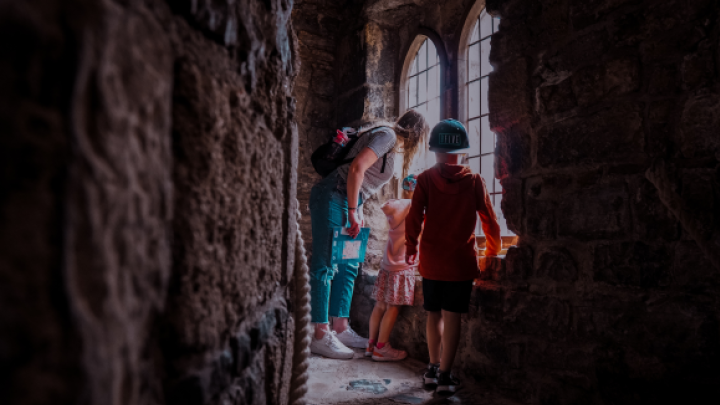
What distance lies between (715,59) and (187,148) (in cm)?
192

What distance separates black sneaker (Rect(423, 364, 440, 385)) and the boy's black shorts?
33cm

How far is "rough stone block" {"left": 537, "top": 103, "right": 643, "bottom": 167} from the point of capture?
189cm

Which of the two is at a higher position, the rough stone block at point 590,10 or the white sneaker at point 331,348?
the rough stone block at point 590,10

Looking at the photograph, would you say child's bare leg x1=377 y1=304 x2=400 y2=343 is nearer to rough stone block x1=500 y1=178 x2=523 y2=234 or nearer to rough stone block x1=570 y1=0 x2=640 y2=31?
rough stone block x1=500 y1=178 x2=523 y2=234

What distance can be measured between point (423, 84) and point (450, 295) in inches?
83.4

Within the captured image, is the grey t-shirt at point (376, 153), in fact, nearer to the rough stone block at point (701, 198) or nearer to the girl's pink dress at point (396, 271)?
the girl's pink dress at point (396, 271)

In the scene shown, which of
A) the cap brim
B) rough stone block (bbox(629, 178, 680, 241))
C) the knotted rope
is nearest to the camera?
the knotted rope

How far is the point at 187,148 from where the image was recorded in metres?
0.55

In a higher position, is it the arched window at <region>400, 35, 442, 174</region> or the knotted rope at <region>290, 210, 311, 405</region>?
the arched window at <region>400, 35, 442, 174</region>

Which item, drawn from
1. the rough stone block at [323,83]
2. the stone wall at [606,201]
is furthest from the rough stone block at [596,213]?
the rough stone block at [323,83]

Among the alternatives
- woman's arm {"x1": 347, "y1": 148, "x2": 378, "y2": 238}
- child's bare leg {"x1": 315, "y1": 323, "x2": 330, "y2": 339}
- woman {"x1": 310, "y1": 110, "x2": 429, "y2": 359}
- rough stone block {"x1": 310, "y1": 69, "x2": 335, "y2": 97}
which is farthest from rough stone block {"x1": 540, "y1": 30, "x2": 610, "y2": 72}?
rough stone block {"x1": 310, "y1": 69, "x2": 335, "y2": 97}

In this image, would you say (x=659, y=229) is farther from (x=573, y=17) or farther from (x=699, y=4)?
(x=573, y=17)

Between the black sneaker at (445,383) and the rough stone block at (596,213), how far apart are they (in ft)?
2.96

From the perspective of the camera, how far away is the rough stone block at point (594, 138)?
1893 millimetres
